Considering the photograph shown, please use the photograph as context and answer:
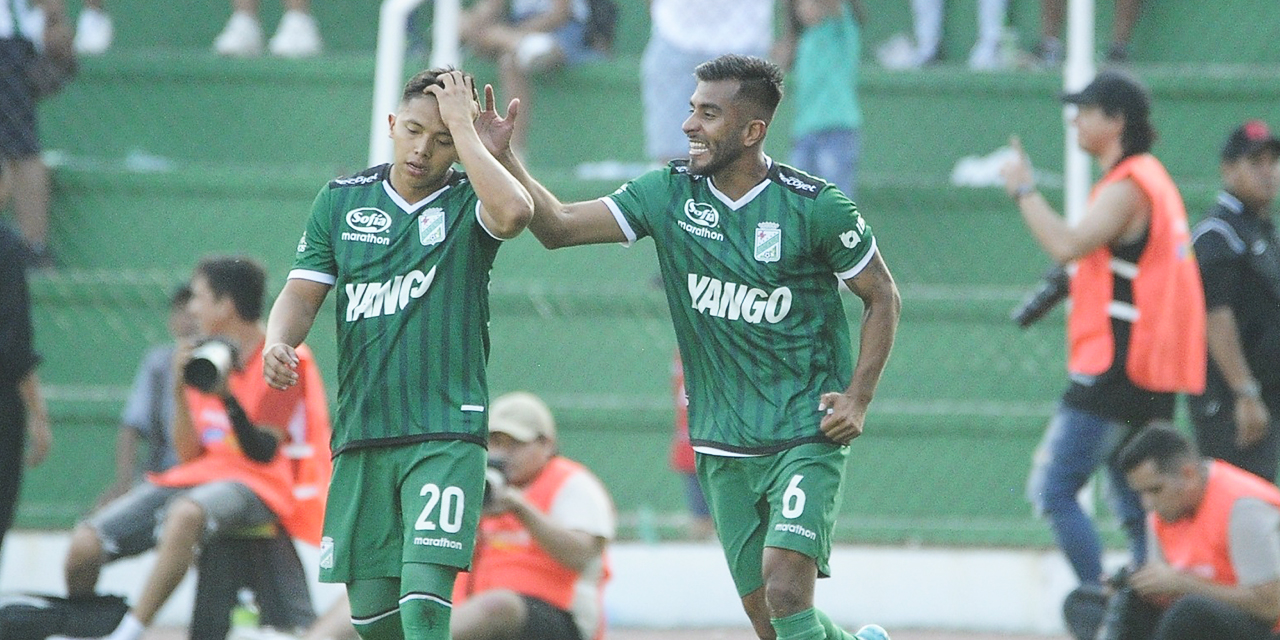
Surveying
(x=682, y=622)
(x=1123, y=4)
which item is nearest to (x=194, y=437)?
(x=682, y=622)

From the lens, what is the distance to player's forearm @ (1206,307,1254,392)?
769cm

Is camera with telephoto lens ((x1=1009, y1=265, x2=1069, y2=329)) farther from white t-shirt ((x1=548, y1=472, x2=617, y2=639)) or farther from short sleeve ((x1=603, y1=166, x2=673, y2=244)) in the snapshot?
short sleeve ((x1=603, y1=166, x2=673, y2=244))

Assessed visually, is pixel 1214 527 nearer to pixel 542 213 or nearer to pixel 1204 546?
pixel 1204 546

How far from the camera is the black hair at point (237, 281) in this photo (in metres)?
7.38

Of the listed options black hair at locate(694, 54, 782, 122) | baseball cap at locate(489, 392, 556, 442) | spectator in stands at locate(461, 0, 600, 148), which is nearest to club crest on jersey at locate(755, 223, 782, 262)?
black hair at locate(694, 54, 782, 122)

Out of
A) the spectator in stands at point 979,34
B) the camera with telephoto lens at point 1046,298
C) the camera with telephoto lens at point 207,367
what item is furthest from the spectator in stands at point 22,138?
the camera with telephoto lens at point 1046,298

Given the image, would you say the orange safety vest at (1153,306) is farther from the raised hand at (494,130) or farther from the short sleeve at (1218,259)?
the raised hand at (494,130)

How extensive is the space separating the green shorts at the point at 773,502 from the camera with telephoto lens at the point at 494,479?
1.17m

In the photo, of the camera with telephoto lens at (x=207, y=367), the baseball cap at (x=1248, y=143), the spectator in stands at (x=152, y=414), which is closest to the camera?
the camera with telephoto lens at (x=207, y=367)

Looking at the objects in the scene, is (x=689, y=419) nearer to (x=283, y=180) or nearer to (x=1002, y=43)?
(x=283, y=180)

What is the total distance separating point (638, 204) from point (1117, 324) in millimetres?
2731

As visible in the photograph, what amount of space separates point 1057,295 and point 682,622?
104 inches

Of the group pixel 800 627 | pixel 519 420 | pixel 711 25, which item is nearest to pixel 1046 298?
pixel 519 420

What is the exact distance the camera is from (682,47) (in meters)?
10.5
